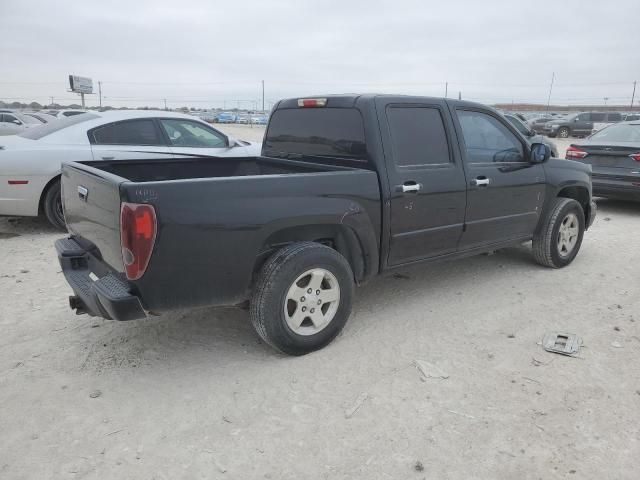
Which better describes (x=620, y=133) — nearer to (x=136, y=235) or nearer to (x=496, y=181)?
(x=496, y=181)

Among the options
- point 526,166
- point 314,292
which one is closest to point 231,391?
point 314,292

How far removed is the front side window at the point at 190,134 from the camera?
7219 mm

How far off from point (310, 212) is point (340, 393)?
1151 millimetres

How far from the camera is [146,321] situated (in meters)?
4.24

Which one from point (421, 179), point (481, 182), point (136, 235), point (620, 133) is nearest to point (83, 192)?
point (136, 235)

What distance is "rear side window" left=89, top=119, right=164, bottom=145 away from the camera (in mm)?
6820

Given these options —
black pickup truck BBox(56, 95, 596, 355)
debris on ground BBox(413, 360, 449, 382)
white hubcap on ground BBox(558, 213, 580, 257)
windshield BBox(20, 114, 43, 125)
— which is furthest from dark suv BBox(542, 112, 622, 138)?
debris on ground BBox(413, 360, 449, 382)

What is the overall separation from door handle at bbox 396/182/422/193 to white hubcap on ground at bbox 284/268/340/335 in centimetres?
88

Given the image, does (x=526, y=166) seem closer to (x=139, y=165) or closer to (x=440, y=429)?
(x=440, y=429)

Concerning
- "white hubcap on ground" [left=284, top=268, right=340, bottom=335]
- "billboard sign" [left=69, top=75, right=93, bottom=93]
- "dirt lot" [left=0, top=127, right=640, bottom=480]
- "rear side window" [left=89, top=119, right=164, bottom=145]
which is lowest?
"dirt lot" [left=0, top=127, right=640, bottom=480]

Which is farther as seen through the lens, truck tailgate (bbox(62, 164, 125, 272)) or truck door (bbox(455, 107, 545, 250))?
truck door (bbox(455, 107, 545, 250))

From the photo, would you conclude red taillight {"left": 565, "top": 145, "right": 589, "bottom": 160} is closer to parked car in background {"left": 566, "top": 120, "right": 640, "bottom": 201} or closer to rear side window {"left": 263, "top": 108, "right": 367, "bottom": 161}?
parked car in background {"left": 566, "top": 120, "right": 640, "bottom": 201}

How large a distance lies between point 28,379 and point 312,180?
85.7 inches

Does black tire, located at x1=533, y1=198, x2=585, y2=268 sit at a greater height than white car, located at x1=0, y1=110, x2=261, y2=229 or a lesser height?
lesser
